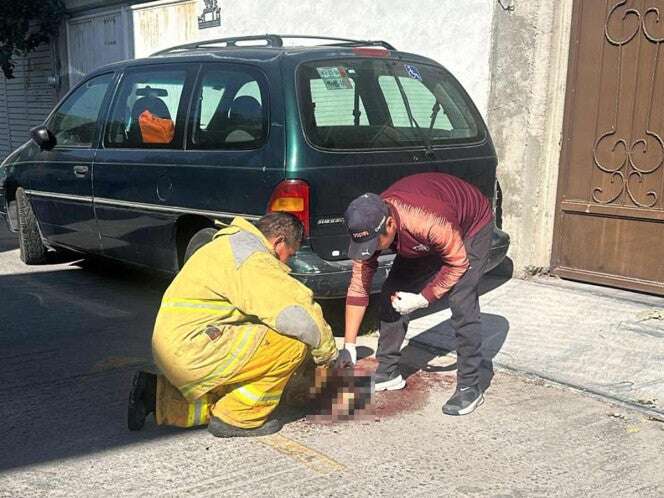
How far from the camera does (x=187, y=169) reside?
5.48 metres

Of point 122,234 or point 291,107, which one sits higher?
point 291,107

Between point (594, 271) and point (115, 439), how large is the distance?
436cm

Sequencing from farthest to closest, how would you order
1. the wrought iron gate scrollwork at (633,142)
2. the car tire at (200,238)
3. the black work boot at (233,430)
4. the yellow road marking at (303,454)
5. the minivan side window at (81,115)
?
the minivan side window at (81,115) < the wrought iron gate scrollwork at (633,142) < the car tire at (200,238) < the black work boot at (233,430) < the yellow road marking at (303,454)

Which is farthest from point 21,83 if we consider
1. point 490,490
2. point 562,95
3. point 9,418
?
point 490,490

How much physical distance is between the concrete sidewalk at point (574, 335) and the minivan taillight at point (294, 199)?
49.7 inches

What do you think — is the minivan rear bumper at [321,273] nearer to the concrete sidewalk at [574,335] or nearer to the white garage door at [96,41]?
the concrete sidewalk at [574,335]

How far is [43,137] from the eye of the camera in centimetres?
698

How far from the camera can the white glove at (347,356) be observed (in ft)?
13.4

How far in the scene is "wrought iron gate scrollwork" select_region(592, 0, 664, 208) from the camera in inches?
242

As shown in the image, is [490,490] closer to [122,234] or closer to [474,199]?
[474,199]

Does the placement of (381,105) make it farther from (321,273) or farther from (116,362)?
(116,362)

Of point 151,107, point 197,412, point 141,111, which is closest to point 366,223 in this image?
point 197,412

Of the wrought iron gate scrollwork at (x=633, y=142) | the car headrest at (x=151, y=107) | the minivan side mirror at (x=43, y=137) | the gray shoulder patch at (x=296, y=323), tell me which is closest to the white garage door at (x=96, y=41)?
the minivan side mirror at (x=43, y=137)

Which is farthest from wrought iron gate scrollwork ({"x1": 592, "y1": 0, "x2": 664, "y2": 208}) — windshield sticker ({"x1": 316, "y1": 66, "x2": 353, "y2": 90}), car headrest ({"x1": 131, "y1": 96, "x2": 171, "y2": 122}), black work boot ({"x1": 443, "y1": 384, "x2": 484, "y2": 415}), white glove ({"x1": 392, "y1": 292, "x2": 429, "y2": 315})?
car headrest ({"x1": 131, "y1": 96, "x2": 171, "y2": 122})
